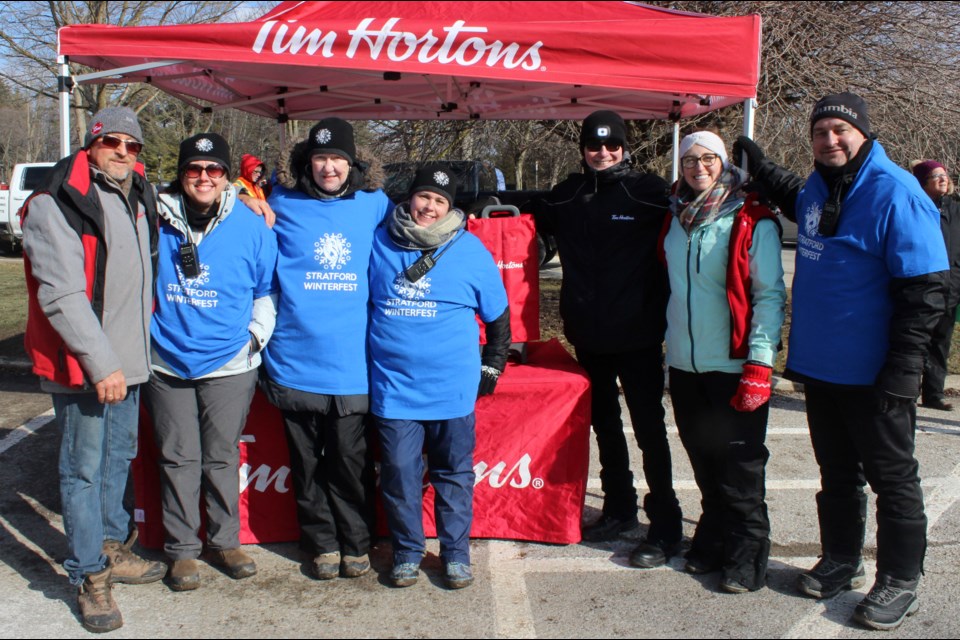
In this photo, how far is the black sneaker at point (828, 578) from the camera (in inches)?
122

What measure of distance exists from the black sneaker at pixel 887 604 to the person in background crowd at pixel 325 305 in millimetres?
1941

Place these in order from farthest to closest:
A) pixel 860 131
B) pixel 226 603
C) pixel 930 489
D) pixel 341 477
Result: 1. pixel 930 489
2. pixel 341 477
3. pixel 226 603
4. pixel 860 131

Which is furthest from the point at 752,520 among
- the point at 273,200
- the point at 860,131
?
the point at 273,200

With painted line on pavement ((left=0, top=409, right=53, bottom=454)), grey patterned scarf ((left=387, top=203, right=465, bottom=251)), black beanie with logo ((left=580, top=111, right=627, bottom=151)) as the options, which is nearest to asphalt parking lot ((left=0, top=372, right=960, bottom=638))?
painted line on pavement ((left=0, top=409, right=53, bottom=454))

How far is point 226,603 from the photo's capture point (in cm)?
307

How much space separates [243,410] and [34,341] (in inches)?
32.0

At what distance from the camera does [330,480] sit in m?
3.32

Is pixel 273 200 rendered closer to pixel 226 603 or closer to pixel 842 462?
pixel 226 603

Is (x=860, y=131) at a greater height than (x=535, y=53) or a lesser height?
lesser

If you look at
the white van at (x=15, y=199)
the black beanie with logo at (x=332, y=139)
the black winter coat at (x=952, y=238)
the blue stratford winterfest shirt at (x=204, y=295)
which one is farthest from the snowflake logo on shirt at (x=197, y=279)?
the white van at (x=15, y=199)

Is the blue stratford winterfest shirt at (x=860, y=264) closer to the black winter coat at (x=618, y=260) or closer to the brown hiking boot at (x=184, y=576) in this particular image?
the black winter coat at (x=618, y=260)

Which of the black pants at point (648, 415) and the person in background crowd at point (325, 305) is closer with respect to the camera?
the person in background crowd at point (325, 305)

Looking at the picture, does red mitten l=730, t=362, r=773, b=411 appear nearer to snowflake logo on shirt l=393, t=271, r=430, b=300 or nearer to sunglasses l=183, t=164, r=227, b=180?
snowflake logo on shirt l=393, t=271, r=430, b=300

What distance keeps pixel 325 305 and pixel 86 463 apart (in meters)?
1.05
